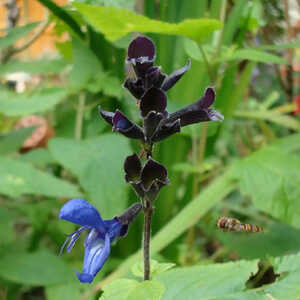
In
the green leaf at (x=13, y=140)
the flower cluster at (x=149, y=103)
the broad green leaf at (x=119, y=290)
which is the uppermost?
the flower cluster at (x=149, y=103)

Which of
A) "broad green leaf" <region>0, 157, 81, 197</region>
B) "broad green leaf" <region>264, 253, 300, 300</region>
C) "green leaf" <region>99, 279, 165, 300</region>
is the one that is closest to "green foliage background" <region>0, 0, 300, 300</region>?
"broad green leaf" <region>0, 157, 81, 197</region>

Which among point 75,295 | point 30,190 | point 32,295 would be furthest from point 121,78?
point 32,295

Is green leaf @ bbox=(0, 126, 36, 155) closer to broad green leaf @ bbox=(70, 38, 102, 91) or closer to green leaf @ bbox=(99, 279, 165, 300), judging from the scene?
broad green leaf @ bbox=(70, 38, 102, 91)

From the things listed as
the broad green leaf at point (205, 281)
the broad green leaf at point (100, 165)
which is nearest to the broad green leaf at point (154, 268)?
the broad green leaf at point (205, 281)

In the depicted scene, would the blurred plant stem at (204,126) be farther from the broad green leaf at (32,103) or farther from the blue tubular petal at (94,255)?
the blue tubular petal at (94,255)

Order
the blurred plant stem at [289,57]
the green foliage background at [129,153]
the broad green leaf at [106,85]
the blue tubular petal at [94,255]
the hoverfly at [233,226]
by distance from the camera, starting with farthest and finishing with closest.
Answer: the blurred plant stem at [289,57] → the broad green leaf at [106,85] → the green foliage background at [129,153] → the hoverfly at [233,226] → the blue tubular petal at [94,255]

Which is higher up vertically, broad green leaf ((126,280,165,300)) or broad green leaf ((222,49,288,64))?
broad green leaf ((222,49,288,64))
